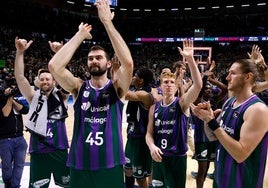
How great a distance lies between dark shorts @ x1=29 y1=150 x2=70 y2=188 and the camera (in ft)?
13.2

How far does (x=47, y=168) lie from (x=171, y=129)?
1.60 meters

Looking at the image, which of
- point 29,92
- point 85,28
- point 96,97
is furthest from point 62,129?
point 85,28

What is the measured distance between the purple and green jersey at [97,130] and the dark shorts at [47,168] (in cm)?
106

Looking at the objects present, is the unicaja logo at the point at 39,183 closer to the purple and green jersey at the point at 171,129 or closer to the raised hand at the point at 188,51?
the purple and green jersey at the point at 171,129

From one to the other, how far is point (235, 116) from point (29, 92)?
8.72ft

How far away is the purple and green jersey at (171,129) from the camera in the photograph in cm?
399

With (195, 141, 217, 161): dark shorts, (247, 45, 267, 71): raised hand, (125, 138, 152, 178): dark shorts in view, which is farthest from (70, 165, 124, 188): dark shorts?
(195, 141, 217, 161): dark shorts

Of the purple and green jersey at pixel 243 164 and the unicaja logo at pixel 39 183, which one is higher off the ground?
the purple and green jersey at pixel 243 164

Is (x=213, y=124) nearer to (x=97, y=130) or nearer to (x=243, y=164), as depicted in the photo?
(x=243, y=164)

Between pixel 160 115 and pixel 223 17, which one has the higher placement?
pixel 223 17

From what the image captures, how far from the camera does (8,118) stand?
4.78m

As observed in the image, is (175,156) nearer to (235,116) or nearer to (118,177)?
(118,177)

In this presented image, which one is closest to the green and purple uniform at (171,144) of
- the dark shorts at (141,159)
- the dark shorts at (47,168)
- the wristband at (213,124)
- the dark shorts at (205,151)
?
the dark shorts at (141,159)

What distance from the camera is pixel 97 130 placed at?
304 cm
